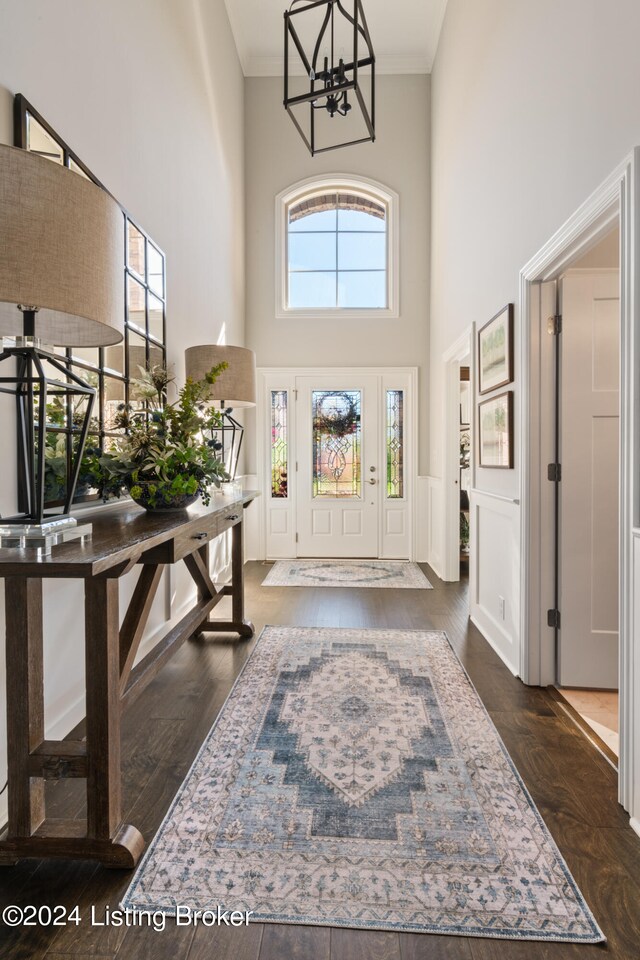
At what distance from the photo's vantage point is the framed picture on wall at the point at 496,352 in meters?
2.89

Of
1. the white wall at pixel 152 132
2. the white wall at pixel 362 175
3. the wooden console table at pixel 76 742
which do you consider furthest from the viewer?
the white wall at pixel 362 175

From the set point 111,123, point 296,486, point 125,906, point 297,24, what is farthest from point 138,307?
point 297,24

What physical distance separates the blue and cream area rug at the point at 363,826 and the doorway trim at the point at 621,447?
0.40m

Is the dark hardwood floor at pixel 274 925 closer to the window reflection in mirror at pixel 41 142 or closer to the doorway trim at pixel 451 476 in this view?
the doorway trim at pixel 451 476

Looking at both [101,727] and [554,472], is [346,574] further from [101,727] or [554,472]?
[101,727]

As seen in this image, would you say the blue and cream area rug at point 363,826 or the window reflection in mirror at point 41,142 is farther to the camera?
the window reflection in mirror at point 41,142

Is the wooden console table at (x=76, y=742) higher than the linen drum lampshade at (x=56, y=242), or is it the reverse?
the linen drum lampshade at (x=56, y=242)

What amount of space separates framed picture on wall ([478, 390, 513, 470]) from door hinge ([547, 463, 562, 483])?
276mm

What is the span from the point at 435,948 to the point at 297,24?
22.8 ft

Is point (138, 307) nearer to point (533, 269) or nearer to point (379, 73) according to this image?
point (533, 269)

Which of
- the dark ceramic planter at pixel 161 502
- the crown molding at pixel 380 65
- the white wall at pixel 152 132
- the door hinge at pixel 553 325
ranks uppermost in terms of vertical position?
the crown molding at pixel 380 65

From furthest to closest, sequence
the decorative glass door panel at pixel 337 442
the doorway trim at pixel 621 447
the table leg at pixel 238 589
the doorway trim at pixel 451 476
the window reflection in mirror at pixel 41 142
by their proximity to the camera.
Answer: the decorative glass door panel at pixel 337 442 < the doorway trim at pixel 451 476 < the table leg at pixel 238 589 < the window reflection in mirror at pixel 41 142 < the doorway trim at pixel 621 447

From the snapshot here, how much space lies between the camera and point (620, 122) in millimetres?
1770

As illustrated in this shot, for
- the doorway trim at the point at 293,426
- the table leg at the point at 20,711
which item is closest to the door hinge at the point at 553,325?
the table leg at the point at 20,711
